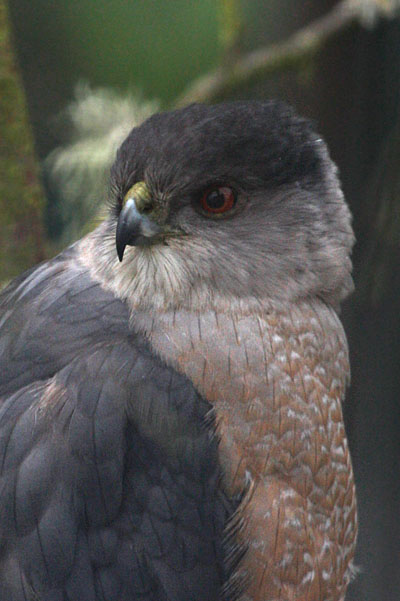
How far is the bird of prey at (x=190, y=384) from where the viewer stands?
223cm

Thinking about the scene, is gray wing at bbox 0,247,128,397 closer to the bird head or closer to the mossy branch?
the bird head

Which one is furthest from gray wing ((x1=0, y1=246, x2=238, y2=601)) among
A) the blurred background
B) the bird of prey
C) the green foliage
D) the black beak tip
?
the blurred background

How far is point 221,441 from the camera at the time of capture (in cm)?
232

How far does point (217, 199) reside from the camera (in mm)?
2461

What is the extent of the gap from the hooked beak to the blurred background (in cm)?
83

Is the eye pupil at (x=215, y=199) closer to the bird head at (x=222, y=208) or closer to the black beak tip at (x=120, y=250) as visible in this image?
the bird head at (x=222, y=208)

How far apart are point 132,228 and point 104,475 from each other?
626mm

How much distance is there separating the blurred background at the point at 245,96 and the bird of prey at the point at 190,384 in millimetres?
651

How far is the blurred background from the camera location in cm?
317

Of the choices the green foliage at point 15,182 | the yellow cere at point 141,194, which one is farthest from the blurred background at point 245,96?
the yellow cere at point 141,194

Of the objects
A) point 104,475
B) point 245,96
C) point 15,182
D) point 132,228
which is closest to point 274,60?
point 245,96

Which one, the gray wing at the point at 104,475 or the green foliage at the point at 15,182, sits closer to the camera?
the gray wing at the point at 104,475

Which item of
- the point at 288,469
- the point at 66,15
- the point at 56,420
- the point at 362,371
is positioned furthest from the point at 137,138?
the point at 66,15

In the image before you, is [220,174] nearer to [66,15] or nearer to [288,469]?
[288,469]
